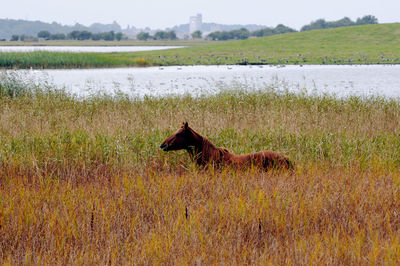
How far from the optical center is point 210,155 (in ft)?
20.1

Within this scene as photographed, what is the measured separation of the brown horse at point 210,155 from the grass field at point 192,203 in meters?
0.22

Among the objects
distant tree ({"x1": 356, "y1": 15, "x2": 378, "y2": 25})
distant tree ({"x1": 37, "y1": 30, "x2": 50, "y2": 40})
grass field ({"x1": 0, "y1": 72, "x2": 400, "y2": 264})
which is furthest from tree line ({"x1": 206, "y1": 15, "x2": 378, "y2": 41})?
grass field ({"x1": 0, "y1": 72, "x2": 400, "y2": 264})

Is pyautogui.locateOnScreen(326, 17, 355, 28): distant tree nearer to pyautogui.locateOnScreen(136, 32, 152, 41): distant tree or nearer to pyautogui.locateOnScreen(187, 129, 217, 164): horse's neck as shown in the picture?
pyautogui.locateOnScreen(136, 32, 152, 41): distant tree

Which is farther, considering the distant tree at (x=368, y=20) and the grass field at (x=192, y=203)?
the distant tree at (x=368, y=20)

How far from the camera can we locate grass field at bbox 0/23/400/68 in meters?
41.8

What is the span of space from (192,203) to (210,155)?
125cm

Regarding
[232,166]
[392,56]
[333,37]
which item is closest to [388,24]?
[333,37]

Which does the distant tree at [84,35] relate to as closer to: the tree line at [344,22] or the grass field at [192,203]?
the tree line at [344,22]

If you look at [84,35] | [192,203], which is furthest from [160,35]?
[192,203]

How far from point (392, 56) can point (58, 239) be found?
58.6 meters

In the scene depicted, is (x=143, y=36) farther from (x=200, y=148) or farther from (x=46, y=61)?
(x=200, y=148)

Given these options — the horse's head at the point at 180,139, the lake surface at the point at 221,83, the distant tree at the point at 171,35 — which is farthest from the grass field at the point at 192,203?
the distant tree at the point at 171,35

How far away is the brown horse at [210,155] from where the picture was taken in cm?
589

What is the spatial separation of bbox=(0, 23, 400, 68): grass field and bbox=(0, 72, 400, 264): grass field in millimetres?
34966
